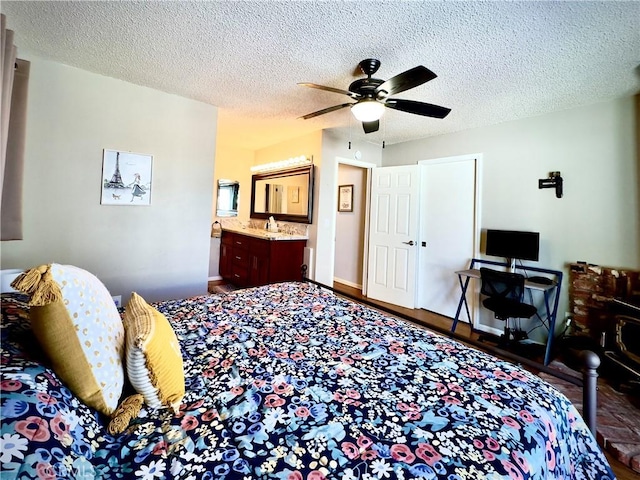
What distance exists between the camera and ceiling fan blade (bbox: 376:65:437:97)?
5.71ft

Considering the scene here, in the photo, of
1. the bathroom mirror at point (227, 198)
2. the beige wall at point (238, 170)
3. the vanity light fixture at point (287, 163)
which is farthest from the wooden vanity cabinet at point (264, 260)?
the vanity light fixture at point (287, 163)

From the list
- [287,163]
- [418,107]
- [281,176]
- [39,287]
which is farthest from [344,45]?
[281,176]

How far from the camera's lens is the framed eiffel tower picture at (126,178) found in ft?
8.36

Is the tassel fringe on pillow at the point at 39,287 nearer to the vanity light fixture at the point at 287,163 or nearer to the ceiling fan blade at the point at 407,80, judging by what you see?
the ceiling fan blade at the point at 407,80

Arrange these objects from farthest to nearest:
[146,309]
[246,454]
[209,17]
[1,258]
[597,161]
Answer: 1. [597,161]
2. [1,258]
3. [209,17]
4. [146,309]
5. [246,454]

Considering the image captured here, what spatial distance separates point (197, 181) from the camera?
3043mm

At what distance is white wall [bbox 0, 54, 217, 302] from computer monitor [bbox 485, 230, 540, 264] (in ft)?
10.5

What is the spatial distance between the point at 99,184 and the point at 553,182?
4390 millimetres

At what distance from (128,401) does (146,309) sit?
34cm

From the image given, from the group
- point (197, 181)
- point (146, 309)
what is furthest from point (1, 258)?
point (146, 309)

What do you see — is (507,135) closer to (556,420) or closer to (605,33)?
(605,33)

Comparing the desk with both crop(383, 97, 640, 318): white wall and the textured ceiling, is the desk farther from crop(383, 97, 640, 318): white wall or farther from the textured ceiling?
the textured ceiling

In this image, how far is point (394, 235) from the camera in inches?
161

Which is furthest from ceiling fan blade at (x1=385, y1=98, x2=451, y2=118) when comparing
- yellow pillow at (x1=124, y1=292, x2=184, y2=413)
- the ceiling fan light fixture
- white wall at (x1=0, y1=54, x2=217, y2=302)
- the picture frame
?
the picture frame
